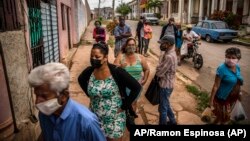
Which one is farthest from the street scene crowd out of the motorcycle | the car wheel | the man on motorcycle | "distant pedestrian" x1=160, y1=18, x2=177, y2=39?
the car wheel

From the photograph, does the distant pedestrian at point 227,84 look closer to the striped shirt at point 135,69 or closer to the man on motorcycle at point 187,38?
the striped shirt at point 135,69

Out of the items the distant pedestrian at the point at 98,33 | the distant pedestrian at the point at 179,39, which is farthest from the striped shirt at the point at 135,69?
the distant pedestrian at the point at 179,39

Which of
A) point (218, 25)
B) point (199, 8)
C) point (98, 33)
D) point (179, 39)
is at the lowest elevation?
point (179, 39)

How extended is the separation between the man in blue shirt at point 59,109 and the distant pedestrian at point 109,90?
108 centimetres

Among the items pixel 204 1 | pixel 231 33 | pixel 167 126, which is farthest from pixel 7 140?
pixel 204 1

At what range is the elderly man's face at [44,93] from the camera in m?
1.77

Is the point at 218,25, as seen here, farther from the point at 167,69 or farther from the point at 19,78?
the point at 19,78

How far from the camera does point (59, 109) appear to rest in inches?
72.3

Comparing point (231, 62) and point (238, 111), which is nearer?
point (231, 62)

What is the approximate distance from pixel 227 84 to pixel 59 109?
2.94 metres

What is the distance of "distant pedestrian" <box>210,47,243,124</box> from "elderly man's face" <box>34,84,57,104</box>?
2933 mm

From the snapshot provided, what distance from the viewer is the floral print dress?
2.99 metres

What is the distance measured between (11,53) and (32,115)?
3.69 ft

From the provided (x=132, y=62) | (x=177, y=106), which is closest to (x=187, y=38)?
(x=177, y=106)
